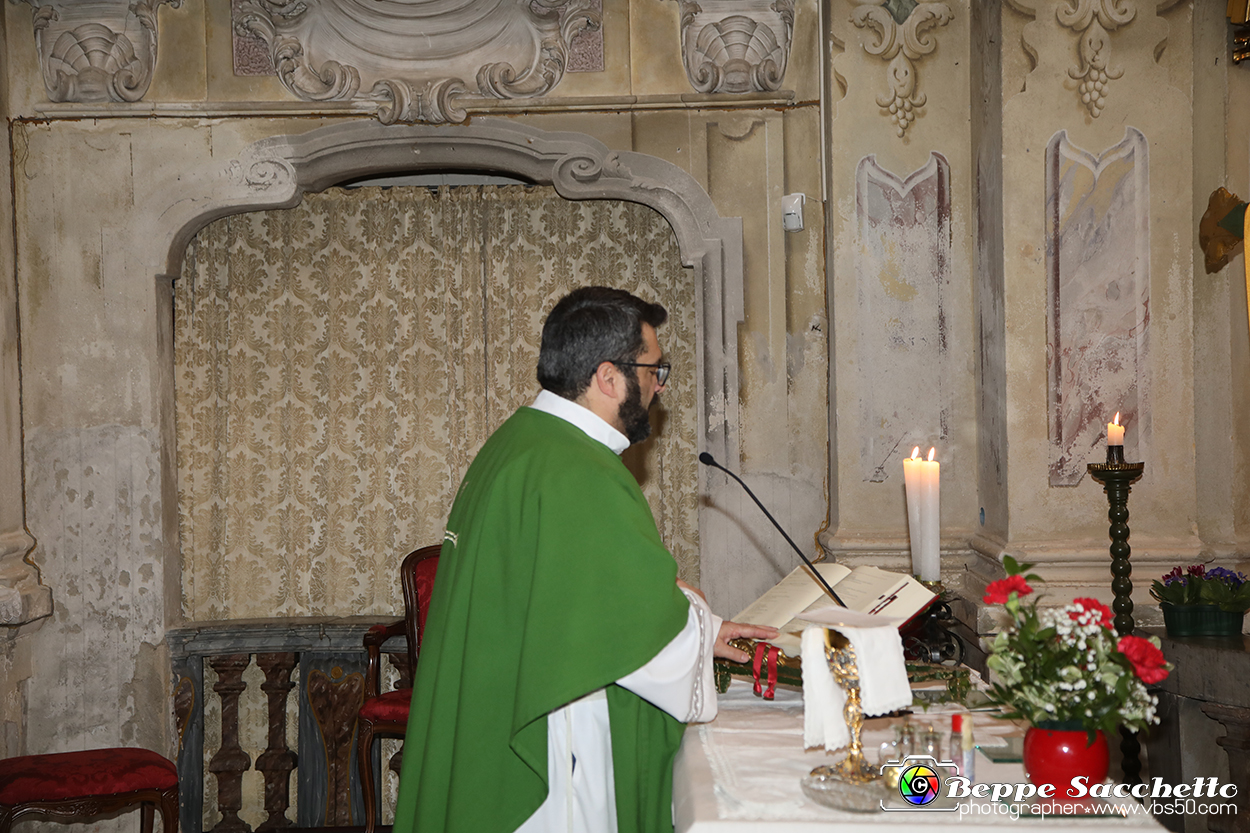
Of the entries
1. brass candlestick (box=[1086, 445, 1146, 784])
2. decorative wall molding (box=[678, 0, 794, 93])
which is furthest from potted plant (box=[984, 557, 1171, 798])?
decorative wall molding (box=[678, 0, 794, 93])

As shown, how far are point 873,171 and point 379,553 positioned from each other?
2.85 metres

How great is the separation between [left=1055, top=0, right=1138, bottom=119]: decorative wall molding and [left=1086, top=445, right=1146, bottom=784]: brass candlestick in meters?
1.43

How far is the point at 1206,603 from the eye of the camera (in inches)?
124

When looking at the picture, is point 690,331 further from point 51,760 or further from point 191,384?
point 51,760

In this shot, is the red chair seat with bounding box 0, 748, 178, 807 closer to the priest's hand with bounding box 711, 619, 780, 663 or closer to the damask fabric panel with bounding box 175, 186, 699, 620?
the damask fabric panel with bounding box 175, 186, 699, 620

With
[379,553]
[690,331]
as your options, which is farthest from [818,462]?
[379,553]

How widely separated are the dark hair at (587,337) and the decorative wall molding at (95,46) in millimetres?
2970

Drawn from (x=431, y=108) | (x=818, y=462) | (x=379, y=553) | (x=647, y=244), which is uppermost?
(x=431, y=108)

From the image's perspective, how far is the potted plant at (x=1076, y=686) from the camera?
5.40 feet

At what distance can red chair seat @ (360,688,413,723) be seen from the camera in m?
3.99

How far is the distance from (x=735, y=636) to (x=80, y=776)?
→ 2461 millimetres

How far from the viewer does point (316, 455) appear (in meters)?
4.91

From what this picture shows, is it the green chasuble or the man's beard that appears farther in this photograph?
the man's beard

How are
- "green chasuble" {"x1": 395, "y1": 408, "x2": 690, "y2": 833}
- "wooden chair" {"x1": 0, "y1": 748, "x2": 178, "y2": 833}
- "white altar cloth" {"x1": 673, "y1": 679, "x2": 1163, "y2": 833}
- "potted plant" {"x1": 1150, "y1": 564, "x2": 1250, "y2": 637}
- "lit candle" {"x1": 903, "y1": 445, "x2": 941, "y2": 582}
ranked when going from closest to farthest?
"white altar cloth" {"x1": 673, "y1": 679, "x2": 1163, "y2": 833} → "green chasuble" {"x1": 395, "y1": 408, "x2": 690, "y2": 833} → "lit candle" {"x1": 903, "y1": 445, "x2": 941, "y2": 582} → "potted plant" {"x1": 1150, "y1": 564, "x2": 1250, "y2": 637} → "wooden chair" {"x1": 0, "y1": 748, "x2": 178, "y2": 833}
